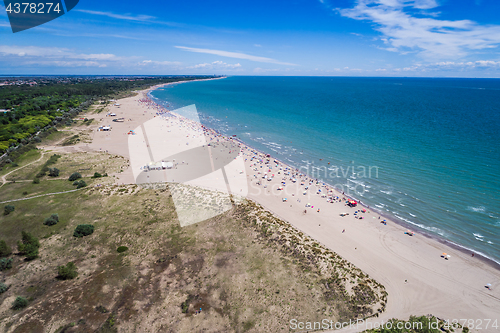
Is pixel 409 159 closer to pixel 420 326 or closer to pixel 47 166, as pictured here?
pixel 420 326

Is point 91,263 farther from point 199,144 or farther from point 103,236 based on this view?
point 199,144

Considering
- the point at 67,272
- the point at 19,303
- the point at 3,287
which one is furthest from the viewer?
the point at 67,272

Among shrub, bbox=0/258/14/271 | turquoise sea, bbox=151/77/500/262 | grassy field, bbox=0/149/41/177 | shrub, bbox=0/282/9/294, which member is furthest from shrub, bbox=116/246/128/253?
grassy field, bbox=0/149/41/177

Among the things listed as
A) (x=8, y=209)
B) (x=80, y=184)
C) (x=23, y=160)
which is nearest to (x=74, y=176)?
(x=80, y=184)

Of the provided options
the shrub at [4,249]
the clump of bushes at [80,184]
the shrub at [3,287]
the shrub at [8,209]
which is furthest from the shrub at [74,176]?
the shrub at [3,287]

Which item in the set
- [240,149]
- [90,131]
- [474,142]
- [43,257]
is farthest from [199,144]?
[474,142]

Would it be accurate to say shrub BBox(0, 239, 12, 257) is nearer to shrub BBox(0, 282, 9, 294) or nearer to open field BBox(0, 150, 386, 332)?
open field BBox(0, 150, 386, 332)

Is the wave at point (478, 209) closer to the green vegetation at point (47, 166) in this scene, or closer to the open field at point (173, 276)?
the open field at point (173, 276)
